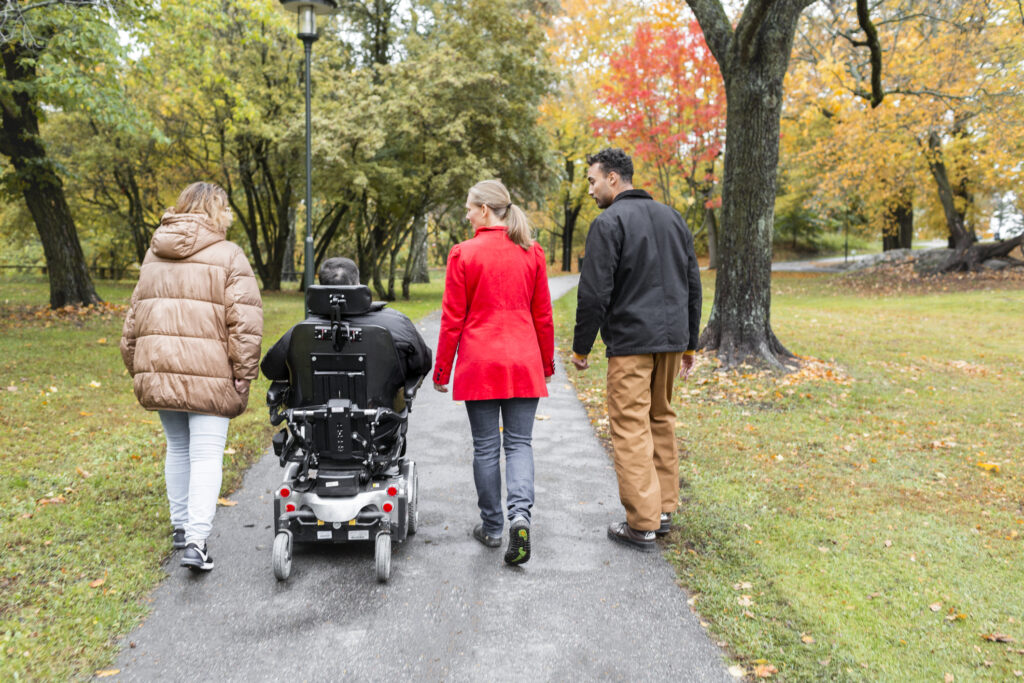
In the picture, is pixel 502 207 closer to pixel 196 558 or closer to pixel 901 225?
pixel 196 558

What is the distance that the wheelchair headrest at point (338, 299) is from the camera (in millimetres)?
3406

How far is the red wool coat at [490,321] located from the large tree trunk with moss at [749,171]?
556 cm

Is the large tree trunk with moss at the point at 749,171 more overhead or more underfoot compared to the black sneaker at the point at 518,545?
more overhead

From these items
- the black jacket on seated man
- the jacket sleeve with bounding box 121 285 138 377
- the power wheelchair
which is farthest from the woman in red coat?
the jacket sleeve with bounding box 121 285 138 377

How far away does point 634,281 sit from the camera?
152 inches

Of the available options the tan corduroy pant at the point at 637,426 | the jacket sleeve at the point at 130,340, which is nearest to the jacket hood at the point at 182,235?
the jacket sleeve at the point at 130,340

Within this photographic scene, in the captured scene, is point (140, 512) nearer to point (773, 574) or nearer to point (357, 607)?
point (357, 607)

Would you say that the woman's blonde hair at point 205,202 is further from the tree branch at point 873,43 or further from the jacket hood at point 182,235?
the tree branch at point 873,43

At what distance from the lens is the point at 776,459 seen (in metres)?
5.67

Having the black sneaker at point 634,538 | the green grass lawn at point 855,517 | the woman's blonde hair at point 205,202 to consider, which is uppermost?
the woman's blonde hair at point 205,202

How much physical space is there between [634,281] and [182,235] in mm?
2210

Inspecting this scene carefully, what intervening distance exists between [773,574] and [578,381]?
5526mm

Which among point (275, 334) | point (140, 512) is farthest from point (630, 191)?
point (275, 334)

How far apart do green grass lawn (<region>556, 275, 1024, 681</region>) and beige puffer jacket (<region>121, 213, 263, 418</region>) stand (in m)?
2.45
